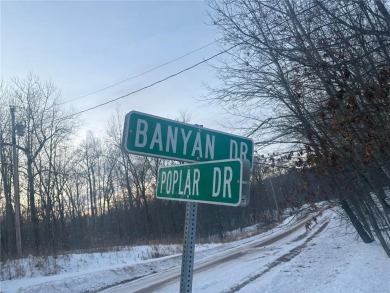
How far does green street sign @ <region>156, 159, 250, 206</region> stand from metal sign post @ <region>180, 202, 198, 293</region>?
0.10 m

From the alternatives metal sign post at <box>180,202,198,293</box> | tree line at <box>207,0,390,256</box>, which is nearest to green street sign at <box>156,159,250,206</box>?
metal sign post at <box>180,202,198,293</box>

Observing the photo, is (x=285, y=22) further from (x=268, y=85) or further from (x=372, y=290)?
(x=372, y=290)

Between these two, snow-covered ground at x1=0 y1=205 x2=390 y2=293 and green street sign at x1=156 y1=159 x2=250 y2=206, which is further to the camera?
snow-covered ground at x1=0 y1=205 x2=390 y2=293

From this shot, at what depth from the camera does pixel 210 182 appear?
2.63m

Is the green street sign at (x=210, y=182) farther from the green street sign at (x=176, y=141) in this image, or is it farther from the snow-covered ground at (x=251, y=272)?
the snow-covered ground at (x=251, y=272)

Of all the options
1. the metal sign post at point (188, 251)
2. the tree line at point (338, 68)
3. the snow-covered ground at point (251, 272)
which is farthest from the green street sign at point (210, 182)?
the snow-covered ground at point (251, 272)

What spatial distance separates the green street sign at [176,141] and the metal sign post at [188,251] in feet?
1.34

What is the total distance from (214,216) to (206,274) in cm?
4284

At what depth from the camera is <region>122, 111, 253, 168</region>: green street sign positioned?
2.65 m

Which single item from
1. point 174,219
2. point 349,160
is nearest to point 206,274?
point 349,160

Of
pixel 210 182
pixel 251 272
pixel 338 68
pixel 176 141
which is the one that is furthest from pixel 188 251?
pixel 251 272

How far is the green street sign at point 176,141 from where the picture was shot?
265 centimetres

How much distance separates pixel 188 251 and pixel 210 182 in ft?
1.63

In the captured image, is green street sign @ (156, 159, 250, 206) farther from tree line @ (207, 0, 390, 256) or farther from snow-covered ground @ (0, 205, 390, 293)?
snow-covered ground @ (0, 205, 390, 293)
